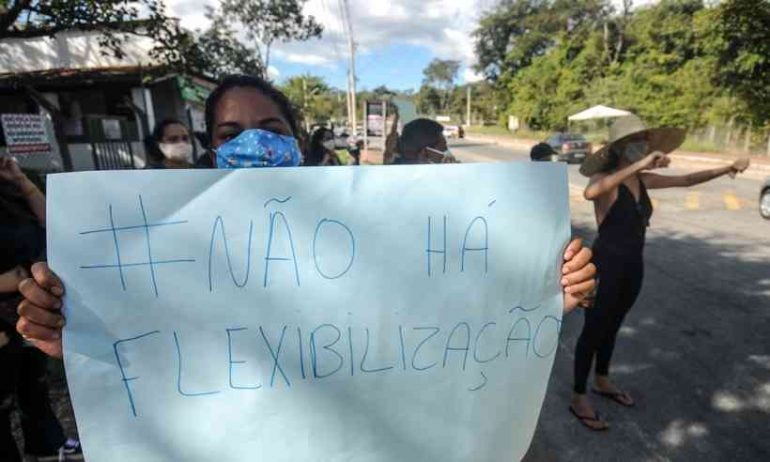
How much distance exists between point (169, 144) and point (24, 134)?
4.51 metres

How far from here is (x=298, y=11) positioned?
1533 cm

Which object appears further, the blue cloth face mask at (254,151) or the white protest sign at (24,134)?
the white protest sign at (24,134)

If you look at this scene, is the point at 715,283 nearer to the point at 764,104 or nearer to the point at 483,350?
the point at 483,350

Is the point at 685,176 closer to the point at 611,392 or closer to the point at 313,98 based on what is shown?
the point at 611,392

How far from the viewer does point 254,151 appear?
1.37m

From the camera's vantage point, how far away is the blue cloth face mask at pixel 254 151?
1.34 m

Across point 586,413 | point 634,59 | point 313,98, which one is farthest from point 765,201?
point 313,98

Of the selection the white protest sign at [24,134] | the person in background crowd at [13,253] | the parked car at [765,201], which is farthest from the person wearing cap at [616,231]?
the white protest sign at [24,134]

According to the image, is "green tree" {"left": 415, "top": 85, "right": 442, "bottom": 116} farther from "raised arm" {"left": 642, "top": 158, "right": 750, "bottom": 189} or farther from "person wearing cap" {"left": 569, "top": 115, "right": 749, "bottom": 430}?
"person wearing cap" {"left": 569, "top": 115, "right": 749, "bottom": 430}

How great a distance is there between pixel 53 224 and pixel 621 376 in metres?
3.29

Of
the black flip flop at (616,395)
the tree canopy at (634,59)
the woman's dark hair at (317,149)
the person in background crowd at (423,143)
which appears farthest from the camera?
the tree canopy at (634,59)

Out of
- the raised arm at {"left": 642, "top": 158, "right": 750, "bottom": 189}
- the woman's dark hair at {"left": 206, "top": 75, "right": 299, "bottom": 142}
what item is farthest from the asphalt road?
the woman's dark hair at {"left": 206, "top": 75, "right": 299, "bottom": 142}

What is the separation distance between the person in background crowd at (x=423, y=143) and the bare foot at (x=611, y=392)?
1.80 m

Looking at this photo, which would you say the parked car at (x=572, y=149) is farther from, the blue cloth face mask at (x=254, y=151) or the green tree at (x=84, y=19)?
the blue cloth face mask at (x=254, y=151)
